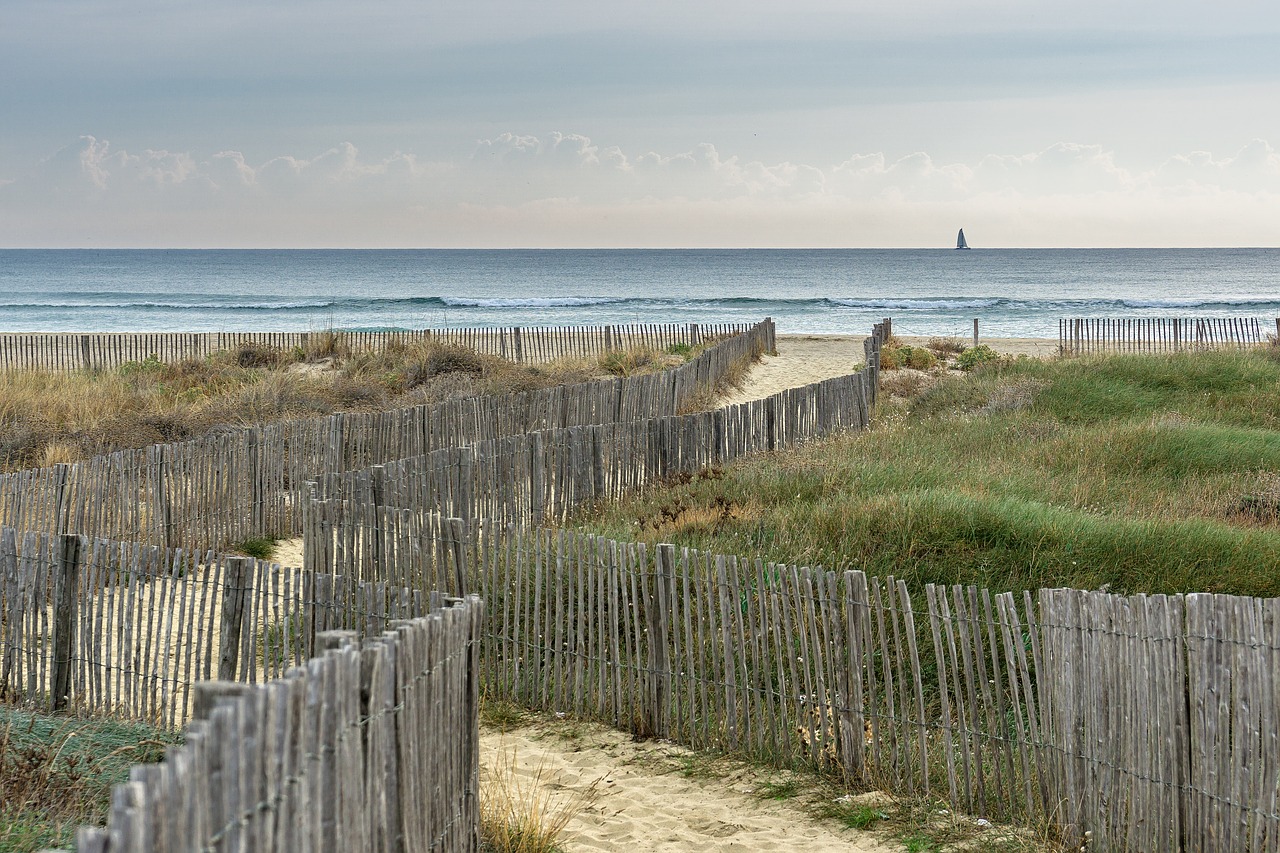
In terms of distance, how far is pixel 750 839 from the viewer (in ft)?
17.0

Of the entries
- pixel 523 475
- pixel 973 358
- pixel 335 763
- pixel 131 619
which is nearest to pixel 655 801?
pixel 335 763

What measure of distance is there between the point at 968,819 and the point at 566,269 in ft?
407

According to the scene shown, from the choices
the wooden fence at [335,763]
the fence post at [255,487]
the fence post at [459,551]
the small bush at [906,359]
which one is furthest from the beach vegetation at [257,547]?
the small bush at [906,359]

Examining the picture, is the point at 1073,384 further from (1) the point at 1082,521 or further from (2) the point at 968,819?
(2) the point at 968,819

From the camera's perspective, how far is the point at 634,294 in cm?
8731

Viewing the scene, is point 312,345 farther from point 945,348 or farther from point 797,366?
point 945,348

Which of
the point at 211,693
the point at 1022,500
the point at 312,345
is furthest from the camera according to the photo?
the point at 312,345

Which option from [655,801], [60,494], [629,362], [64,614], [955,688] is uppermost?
[629,362]

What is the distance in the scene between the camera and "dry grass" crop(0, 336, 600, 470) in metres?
12.7

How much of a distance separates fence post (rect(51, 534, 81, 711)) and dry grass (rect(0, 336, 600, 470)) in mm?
5405

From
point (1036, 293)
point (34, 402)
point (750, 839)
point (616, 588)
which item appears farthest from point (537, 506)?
point (1036, 293)

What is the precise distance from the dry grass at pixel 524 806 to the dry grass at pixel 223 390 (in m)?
7.93

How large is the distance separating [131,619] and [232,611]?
64 cm

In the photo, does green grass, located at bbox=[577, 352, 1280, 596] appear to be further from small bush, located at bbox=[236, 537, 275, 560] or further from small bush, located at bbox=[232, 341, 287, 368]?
small bush, located at bbox=[232, 341, 287, 368]
